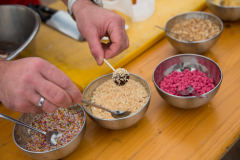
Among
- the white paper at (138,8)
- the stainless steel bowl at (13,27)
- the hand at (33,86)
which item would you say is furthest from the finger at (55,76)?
the white paper at (138,8)

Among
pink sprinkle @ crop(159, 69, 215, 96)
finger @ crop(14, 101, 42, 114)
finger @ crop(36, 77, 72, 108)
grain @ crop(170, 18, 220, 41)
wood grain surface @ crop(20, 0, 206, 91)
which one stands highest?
finger @ crop(36, 77, 72, 108)

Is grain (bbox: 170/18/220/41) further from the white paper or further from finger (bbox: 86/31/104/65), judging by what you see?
finger (bbox: 86/31/104/65)

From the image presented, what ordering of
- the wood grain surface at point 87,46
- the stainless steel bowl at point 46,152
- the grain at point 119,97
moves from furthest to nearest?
the wood grain surface at point 87,46 < the grain at point 119,97 < the stainless steel bowl at point 46,152

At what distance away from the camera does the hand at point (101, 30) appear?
1163 mm

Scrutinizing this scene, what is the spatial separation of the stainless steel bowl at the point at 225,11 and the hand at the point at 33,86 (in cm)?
121

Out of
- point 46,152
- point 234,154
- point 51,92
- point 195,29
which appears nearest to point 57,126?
point 46,152

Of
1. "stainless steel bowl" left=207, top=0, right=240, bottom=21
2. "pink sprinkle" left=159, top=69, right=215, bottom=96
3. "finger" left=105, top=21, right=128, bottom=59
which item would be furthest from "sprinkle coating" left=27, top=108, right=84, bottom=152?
"stainless steel bowl" left=207, top=0, right=240, bottom=21

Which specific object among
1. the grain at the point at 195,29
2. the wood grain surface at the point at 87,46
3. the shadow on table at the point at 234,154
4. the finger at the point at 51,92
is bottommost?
the shadow on table at the point at 234,154

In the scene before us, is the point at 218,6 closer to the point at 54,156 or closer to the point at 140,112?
the point at 140,112

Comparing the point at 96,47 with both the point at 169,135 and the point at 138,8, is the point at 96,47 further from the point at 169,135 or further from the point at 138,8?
the point at 138,8

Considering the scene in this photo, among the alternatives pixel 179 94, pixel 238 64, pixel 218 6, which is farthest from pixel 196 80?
pixel 218 6

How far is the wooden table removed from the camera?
1.00 m

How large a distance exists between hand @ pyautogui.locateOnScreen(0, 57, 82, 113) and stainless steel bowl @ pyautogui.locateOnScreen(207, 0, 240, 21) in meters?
1.21

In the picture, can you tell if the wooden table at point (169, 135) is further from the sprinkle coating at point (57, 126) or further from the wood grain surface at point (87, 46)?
the wood grain surface at point (87, 46)
